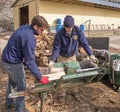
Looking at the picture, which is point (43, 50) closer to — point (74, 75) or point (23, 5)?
point (74, 75)

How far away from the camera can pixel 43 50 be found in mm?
8656

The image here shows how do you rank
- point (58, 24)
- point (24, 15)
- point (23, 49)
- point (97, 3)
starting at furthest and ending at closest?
point (24, 15), point (97, 3), point (58, 24), point (23, 49)

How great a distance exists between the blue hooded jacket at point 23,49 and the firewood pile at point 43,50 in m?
3.83

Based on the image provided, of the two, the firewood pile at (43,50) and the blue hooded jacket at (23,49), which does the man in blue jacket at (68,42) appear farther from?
the firewood pile at (43,50)

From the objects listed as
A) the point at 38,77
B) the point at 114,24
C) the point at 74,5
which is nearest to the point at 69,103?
the point at 38,77

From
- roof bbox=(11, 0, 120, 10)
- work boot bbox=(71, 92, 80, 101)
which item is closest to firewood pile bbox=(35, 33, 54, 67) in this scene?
work boot bbox=(71, 92, 80, 101)

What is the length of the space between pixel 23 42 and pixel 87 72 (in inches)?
42.3

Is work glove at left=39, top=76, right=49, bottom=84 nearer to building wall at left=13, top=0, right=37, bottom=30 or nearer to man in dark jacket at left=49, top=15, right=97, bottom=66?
man in dark jacket at left=49, top=15, right=97, bottom=66

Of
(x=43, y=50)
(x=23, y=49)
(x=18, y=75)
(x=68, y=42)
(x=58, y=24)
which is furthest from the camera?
(x=58, y=24)

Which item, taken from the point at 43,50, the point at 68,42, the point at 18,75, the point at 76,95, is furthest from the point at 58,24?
the point at 18,75

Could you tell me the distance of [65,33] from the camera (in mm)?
4645

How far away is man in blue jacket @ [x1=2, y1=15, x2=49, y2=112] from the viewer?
3480mm

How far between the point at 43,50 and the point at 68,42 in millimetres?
3970

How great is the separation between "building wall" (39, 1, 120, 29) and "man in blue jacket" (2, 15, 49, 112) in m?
13.2
